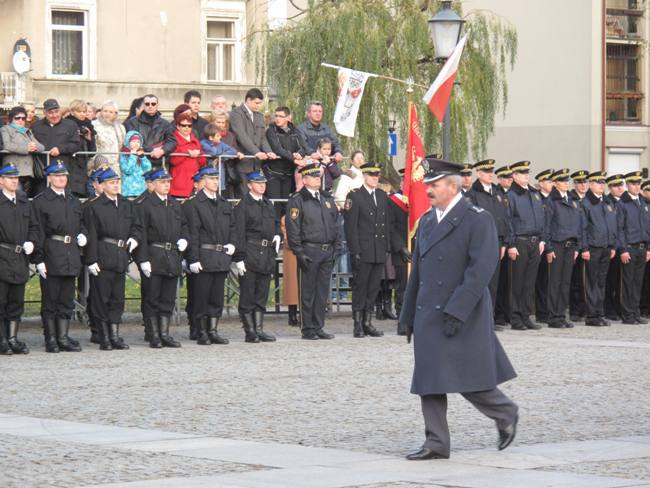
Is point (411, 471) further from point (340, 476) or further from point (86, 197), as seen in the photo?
point (86, 197)

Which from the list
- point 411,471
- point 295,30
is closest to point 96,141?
point 411,471

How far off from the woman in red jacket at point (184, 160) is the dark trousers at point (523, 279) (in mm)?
4609

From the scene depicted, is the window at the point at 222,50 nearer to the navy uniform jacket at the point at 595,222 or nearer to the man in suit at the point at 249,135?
the navy uniform jacket at the point at 595,222

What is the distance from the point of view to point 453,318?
10.1 meters

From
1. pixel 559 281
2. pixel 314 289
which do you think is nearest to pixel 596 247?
pixel 559 281

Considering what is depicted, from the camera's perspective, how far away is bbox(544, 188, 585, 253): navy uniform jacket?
73.7 ft

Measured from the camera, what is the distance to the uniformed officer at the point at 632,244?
23625mm

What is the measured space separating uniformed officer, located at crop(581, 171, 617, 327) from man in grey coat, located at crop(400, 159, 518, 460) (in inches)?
503

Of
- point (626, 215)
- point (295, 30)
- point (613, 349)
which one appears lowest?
point (613, 349)

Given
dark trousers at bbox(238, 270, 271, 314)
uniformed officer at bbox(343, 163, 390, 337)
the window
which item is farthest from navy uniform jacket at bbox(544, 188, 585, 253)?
the window

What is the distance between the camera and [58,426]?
11492 millimetres

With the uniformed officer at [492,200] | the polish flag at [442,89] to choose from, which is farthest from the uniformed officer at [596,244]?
the polish flag at [442,89]

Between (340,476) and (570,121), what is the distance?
42078mm

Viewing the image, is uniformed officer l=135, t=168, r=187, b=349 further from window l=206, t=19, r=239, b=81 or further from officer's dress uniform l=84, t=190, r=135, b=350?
window l=206, t=19, r=239, b=81
